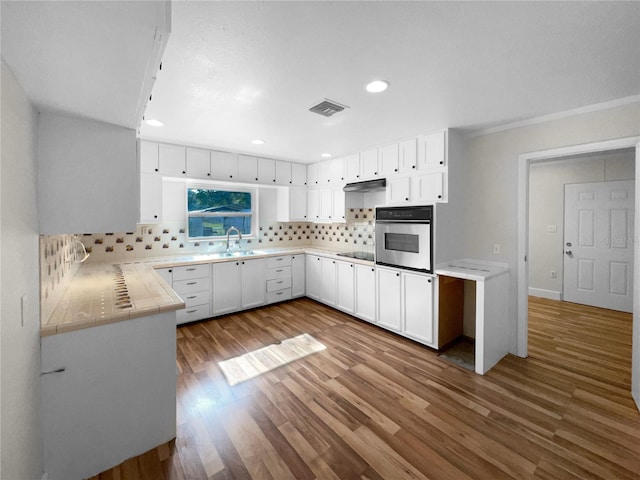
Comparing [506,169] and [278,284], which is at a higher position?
[506,169]

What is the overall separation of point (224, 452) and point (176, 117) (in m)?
2.74

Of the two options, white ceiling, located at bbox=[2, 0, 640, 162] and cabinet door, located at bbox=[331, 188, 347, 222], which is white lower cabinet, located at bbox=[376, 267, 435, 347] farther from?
white ceiling, located at bbox=[2, 0, 640, 162]

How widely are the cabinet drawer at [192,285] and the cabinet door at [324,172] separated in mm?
2323

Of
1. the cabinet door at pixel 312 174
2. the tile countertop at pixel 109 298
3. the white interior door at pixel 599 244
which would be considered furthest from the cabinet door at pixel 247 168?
the white interior door at pixel 599 244

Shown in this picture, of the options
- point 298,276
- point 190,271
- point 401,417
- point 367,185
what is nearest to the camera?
point 401,417

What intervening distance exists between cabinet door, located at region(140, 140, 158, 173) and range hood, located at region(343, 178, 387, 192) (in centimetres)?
253

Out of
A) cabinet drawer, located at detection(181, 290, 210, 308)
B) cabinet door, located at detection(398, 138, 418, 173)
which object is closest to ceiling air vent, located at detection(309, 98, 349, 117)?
cabinet door, located at detection(398, 138, 418, 173)

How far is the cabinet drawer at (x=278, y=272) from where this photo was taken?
4434 millimetres

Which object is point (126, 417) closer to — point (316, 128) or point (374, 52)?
point (374, 52)

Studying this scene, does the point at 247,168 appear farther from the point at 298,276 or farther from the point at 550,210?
the point at 550,210

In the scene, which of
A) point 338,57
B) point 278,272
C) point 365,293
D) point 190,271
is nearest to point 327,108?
point 338,57

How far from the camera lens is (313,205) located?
4941 mm

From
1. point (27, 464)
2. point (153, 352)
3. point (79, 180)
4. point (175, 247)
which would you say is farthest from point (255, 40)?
point (175, 247)

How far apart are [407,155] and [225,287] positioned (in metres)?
2.95
